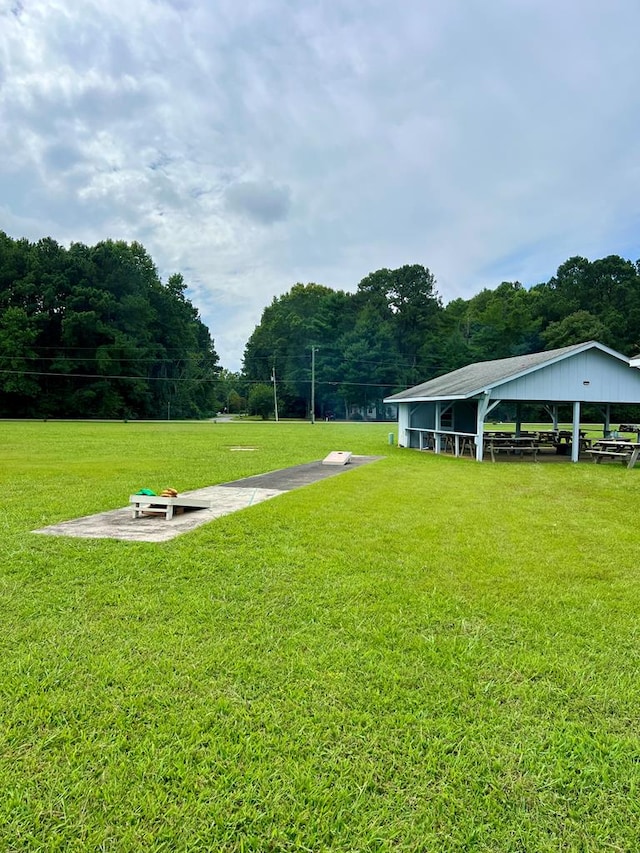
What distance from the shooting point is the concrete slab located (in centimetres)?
535

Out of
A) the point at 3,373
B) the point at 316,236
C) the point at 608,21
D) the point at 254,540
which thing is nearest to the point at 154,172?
the point at 316,236

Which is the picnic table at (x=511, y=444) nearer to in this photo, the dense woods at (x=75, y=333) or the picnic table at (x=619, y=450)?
the picnic table at (x=619, y=450)

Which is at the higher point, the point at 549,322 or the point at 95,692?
the point at 549,322

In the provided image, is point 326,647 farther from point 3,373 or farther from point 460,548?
point 3,373

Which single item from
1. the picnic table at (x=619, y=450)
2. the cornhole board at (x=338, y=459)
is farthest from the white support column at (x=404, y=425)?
the cornhole board at (x=338, y=459)

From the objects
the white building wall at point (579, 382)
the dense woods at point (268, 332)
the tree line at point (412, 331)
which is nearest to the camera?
the white building wall at point (579, 382)

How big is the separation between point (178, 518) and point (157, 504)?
0.34m

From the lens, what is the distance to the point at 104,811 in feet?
5.81

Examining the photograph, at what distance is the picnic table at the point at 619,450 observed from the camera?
1300cm

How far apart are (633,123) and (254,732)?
69.8 feet

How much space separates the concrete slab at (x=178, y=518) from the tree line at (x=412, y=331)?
47217 mm

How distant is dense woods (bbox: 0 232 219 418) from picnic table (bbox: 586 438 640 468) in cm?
4381

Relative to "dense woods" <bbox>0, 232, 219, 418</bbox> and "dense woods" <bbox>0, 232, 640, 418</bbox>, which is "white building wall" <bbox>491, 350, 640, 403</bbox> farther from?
"dense woods" <bbox>0, 232, 219, 418</bbox>

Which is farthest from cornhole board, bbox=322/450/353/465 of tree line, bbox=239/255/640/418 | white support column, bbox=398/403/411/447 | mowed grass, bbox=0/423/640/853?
tree line, bbox=239/255/640/418
